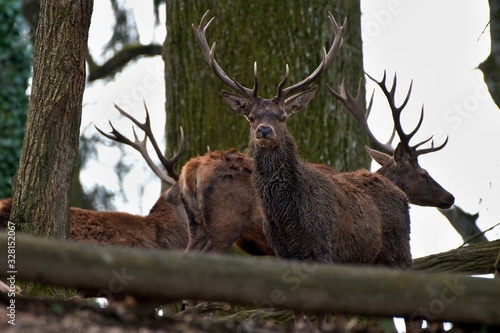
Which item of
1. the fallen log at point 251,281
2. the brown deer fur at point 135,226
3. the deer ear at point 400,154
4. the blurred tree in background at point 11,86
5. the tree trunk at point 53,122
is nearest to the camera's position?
the fallen log at point 251,281

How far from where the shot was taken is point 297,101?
8.38 meters

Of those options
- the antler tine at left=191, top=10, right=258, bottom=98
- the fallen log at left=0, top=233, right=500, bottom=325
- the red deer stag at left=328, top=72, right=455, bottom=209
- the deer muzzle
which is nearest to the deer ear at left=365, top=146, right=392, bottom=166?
the red deer stag at left=328, top=72, right=455, bottom=209

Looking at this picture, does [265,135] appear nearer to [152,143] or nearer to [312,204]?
[312,204]

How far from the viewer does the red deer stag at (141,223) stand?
9359 mm

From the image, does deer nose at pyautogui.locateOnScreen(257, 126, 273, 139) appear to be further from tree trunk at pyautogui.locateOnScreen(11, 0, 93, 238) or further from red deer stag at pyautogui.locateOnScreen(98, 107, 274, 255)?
tree trunk at pyautogui.locateOnScreen(11, 0, 93, 238)

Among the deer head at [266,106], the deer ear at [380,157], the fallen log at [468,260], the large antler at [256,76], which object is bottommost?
the fallen log at [468,260]

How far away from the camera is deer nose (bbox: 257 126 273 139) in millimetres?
7551

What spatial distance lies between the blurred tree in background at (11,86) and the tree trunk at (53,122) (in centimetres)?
514

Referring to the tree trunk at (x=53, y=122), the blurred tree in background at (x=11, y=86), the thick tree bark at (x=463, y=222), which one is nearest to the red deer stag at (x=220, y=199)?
the tree trunk at (x=53, y=122)

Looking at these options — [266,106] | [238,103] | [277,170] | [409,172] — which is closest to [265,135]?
[277,170]

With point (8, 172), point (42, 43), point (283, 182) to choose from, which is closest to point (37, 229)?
point (42, 43)

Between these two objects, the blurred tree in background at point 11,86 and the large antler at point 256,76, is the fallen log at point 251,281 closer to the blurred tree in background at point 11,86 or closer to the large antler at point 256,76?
the large antler at point 256,76

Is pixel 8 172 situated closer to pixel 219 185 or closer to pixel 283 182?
pixel 219 185

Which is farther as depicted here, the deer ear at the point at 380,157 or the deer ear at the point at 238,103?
the deer ear at the point at 380,157
